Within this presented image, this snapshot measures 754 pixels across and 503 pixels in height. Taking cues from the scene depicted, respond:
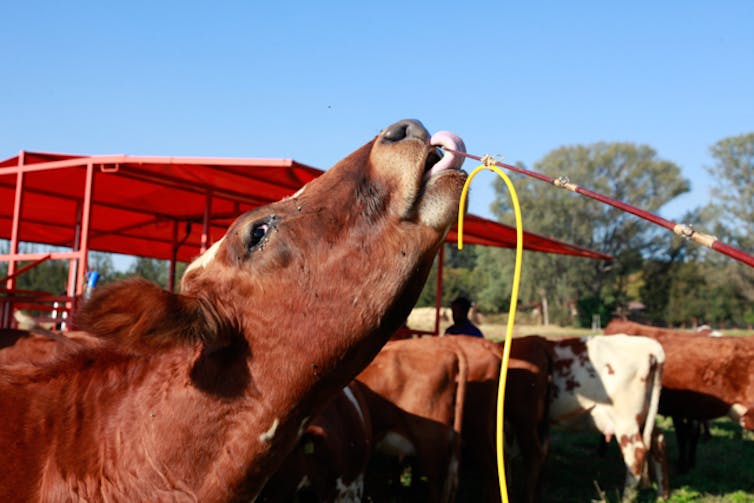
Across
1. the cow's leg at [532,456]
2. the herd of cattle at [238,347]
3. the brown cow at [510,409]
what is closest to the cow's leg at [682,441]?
the brown cow at [510,409]

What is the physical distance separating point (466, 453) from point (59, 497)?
281 inches

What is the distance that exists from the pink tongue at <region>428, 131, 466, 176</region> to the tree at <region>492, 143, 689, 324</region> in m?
Answer: 48.1

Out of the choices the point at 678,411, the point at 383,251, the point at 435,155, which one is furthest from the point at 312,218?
the point at 678,411

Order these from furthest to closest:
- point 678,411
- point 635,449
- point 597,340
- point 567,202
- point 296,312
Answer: point 567,202
point 678,411
point 597,340
point 635,449
point 296,312

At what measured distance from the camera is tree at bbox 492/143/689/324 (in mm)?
50219

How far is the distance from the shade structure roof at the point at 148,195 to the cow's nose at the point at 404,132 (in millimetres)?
3830

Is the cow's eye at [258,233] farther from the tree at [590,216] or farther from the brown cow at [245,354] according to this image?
the tree at [590,216]

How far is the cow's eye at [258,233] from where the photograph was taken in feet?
6.94

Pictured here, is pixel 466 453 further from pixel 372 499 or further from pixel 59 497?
pixel 59 497

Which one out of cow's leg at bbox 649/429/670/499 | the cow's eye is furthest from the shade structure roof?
the cow's eye

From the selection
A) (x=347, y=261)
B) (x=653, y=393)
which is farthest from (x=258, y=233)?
(x=653, y=393)

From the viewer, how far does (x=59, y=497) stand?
189cm

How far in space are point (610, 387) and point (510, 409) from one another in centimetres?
153

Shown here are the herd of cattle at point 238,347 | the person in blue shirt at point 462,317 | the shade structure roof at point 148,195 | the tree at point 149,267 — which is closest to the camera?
the herd of cattle at point 238,347
